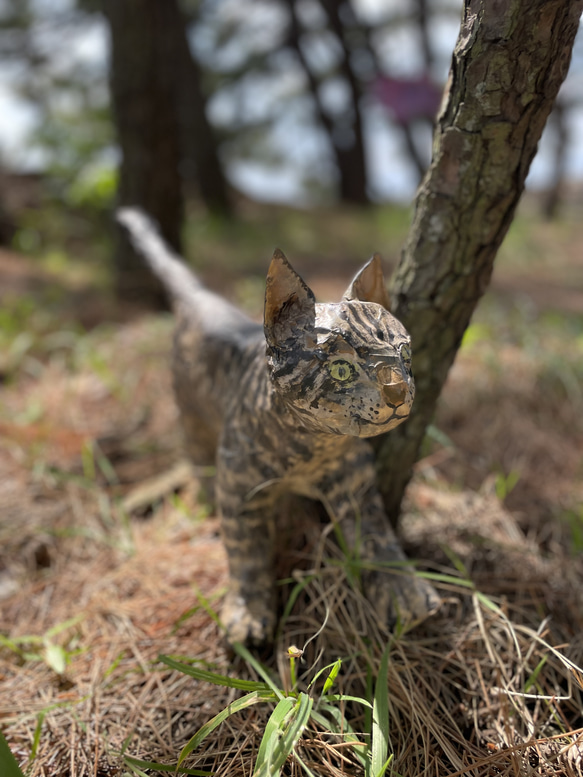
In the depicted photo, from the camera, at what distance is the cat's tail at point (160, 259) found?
7.61ft

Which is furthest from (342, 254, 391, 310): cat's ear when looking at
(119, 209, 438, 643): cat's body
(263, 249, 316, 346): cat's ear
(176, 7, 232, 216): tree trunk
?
(176, 7, 232, 216): tree trunk

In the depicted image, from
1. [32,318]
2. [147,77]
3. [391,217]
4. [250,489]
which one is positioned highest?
[147,77]

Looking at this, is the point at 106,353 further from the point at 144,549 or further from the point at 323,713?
the point at 323,713

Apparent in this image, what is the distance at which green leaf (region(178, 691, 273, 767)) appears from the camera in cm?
123

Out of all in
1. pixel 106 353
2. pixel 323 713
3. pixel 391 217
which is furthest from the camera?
pixel 391 217

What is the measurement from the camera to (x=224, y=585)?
1.84 meters

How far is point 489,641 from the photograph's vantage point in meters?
1.53

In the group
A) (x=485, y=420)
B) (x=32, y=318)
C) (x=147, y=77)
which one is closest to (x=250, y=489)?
(x=485, y=420)

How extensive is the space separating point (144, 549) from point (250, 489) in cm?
80

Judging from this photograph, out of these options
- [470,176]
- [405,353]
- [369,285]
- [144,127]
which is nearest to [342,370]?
[405,353]

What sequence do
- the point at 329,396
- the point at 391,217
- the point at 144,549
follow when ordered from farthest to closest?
the point at 391,217, the point at 144,549, the point at 329,396

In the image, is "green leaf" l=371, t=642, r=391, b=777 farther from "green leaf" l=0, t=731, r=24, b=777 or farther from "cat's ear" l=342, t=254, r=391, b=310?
"cat's ear" l=342, t=254, r=391, b=310

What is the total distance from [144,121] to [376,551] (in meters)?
3.90

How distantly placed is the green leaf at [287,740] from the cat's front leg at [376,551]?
39cm
